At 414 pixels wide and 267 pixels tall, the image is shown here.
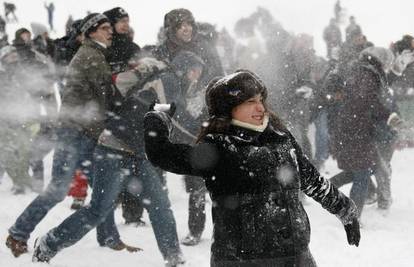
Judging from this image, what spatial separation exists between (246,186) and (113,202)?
2140 mm

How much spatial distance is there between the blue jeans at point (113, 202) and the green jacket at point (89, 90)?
11.9 inches

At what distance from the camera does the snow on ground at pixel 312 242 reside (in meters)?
5.06

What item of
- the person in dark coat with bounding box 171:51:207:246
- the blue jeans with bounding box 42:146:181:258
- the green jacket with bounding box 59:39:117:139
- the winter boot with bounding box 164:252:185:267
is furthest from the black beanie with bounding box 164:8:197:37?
the winter boot with bounding box 164:252:185:267

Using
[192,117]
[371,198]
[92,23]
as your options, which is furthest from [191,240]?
[371,198]

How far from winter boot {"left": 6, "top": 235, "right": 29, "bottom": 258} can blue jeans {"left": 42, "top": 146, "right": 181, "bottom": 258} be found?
1.63 ft

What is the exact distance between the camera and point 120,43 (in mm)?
5379

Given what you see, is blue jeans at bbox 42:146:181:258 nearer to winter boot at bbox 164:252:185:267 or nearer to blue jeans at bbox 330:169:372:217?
winter boot at bbox 164:252:185:267

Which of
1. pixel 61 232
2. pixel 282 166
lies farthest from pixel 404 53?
pixel 282 166

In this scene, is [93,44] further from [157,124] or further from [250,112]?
[250,112]

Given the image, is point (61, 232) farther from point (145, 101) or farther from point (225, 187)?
point (225, 187)

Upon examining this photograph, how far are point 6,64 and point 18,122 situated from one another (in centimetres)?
88

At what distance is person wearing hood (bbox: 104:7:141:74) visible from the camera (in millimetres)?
5243

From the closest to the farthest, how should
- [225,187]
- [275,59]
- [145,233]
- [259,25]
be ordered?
[225,187] → [145,233] → [275,59] → [259,25]

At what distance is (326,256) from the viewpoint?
212 inches
